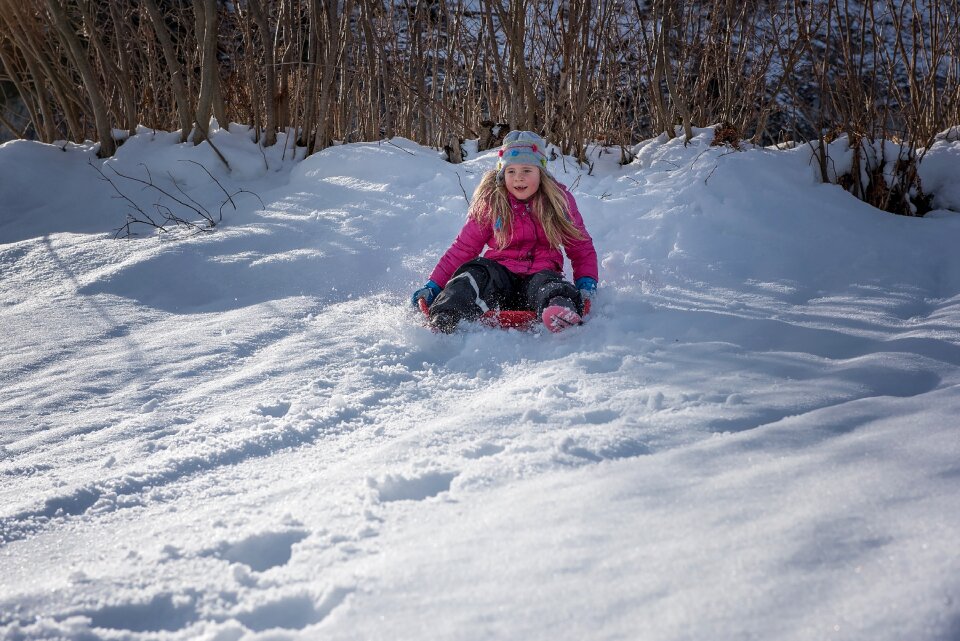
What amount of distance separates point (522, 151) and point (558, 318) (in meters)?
0.89

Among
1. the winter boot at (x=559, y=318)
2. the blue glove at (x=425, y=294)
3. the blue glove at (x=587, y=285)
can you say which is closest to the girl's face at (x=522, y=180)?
the blue glove at (x=587, y=285)

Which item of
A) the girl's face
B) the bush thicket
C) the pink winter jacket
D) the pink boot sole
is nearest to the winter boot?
the pink boot sole

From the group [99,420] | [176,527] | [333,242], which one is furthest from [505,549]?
[333,242]

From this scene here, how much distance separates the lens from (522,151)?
3.04 metres

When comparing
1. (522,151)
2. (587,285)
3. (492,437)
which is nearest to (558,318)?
(587,285)

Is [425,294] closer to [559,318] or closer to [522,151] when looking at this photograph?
[559,318]

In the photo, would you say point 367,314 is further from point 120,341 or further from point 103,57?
point 103,57

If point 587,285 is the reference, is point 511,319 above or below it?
below

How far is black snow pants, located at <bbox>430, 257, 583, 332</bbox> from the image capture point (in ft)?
8.79

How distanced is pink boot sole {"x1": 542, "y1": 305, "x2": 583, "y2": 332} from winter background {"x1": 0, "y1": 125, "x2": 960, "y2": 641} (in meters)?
0.05

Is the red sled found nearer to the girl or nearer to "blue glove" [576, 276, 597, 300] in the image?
the girl

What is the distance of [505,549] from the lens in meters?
1.14

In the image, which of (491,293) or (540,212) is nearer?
(491,293)

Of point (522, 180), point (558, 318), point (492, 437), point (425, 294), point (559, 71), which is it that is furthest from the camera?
point (559, 71)
